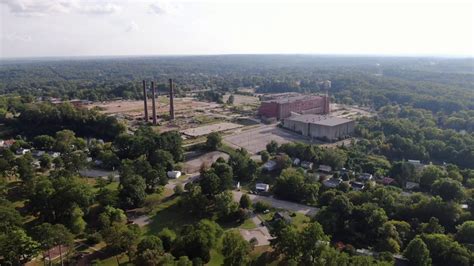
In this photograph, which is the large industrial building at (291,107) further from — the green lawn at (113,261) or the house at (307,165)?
the green lawn at (113,261)

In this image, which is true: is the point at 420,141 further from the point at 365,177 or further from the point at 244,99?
the point at 244,99

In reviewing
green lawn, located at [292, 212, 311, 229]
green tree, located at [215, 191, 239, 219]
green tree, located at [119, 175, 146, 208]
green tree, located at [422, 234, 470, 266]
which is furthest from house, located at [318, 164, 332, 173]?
green tree, located at [119, 175, 146, 208]

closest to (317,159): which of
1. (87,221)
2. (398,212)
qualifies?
(398,212)

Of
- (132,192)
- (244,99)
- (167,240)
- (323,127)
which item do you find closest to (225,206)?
(167,240)

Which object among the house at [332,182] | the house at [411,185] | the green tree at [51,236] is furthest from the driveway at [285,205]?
the green tree at [51,236]

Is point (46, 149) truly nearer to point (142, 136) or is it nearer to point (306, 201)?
point (142, 136)

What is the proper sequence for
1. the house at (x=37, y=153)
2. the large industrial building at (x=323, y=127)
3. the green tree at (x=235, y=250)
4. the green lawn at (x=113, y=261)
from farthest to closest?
the large industrial building at (x=323, y=127) → the house at (x=37, y=153) → the green lawn at (x=113, y=261) → the green tree at (x=235, y=250)

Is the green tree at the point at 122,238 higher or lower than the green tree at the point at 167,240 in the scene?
higher
